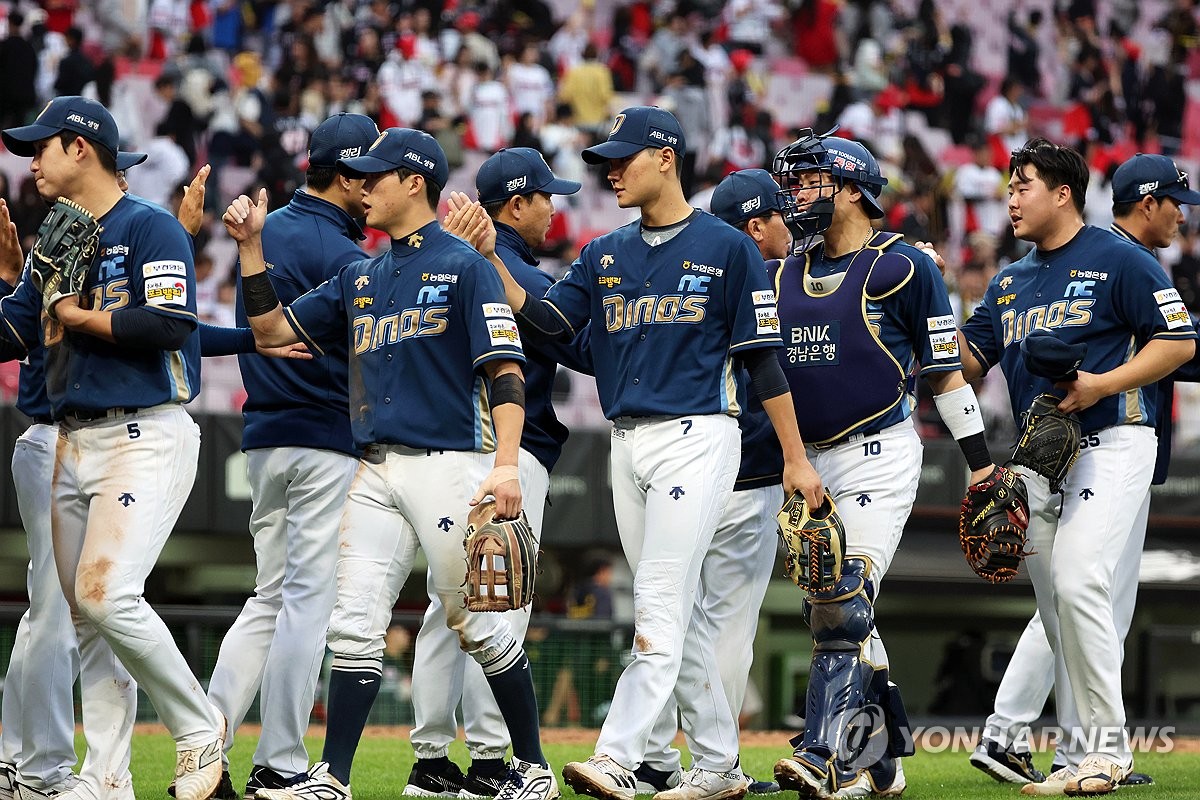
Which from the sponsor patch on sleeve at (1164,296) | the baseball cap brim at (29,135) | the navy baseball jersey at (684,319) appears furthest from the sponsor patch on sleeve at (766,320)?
the baseball cap brim at (29,135)

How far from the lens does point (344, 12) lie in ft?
59.1

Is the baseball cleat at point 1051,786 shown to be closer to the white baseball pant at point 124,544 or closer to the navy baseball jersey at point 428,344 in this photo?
the navy baseball jersey at point 428,344

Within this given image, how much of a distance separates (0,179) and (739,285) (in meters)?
9.98

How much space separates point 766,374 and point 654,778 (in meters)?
1.82

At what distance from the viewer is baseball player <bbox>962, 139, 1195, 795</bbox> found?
6094 mm

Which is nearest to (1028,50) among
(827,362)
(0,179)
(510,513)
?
(0,179)

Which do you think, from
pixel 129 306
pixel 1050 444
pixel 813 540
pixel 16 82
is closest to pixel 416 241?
pixel 129 306

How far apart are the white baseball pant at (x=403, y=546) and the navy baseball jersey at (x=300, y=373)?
724 mm

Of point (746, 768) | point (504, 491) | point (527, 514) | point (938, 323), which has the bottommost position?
point (746, 768)

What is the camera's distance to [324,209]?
6.39m

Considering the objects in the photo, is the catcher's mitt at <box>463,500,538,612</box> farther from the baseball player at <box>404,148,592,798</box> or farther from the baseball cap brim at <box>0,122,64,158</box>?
the baseball cap brim at <box>0,122,64,158</box>

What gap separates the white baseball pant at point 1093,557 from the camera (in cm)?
609

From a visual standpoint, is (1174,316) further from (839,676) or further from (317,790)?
(317,790)

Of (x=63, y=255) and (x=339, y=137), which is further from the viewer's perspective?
(x=339, y=137)
